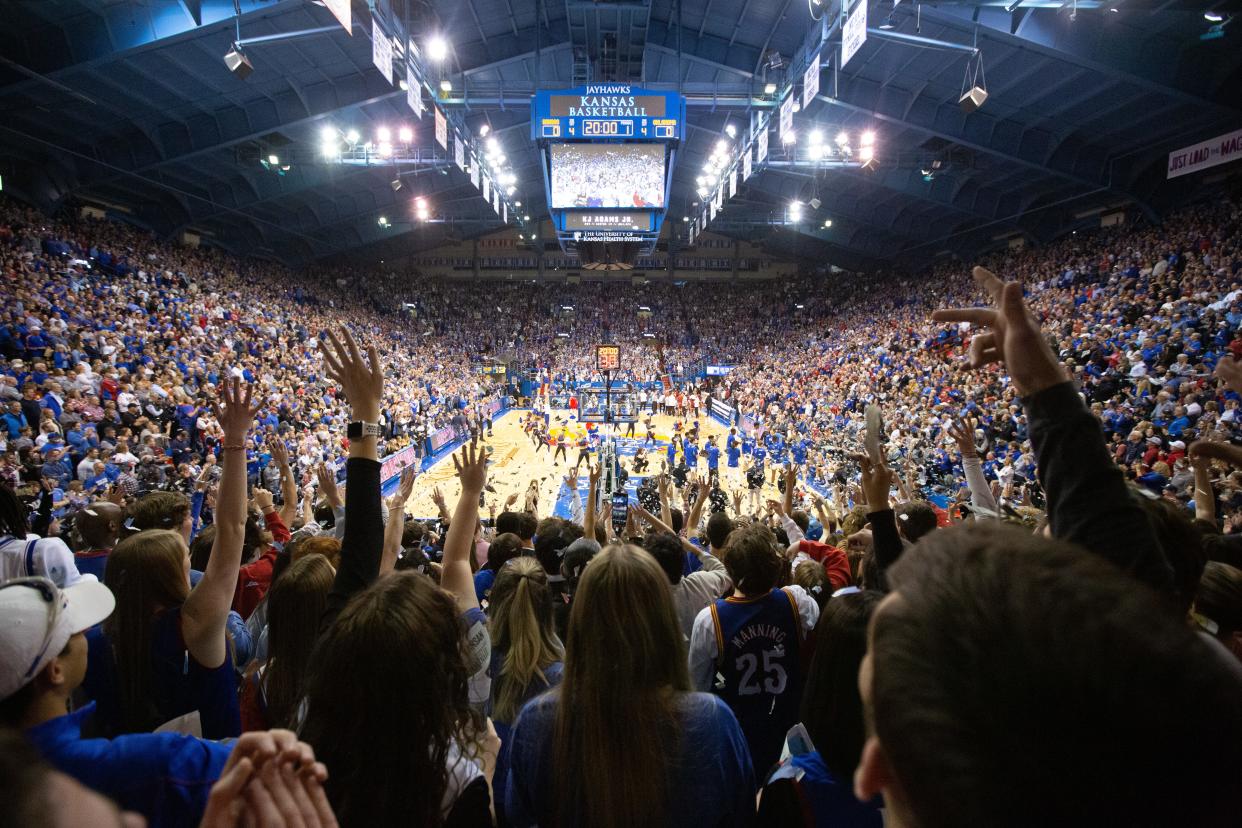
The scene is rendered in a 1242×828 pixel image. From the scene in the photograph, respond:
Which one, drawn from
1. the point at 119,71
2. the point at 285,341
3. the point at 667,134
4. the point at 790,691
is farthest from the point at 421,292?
the point at 790,691

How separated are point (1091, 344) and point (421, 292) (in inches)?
1576

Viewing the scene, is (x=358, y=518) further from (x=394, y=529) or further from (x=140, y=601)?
(x=394, y=529)

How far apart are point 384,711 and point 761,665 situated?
1.95 meters

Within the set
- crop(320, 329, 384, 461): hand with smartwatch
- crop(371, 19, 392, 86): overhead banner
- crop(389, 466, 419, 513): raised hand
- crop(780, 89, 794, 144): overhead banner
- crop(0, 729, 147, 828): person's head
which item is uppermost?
crop(780, 89, 794, 144): overhead banner

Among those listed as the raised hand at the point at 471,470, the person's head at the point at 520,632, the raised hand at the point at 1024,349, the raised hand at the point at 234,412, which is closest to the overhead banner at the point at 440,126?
the raised hand at the point at 234,412

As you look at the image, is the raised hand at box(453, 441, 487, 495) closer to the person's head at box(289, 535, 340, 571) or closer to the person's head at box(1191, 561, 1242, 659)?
the person's head at box(289, 535, 340, 571)

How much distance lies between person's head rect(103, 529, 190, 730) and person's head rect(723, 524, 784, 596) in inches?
95.9

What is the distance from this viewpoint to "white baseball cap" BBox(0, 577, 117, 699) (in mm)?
1410

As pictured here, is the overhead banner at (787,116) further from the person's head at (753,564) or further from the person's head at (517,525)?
the person's head at (753,564)

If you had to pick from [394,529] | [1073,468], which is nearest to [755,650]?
[1073,468]

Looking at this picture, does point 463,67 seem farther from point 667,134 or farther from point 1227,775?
point 1227,775

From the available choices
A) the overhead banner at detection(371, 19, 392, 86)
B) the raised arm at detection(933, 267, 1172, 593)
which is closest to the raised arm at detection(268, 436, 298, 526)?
the raised arm at detection(933, 267, 1172, 593)

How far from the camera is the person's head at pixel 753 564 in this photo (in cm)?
299

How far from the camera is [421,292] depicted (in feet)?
147
